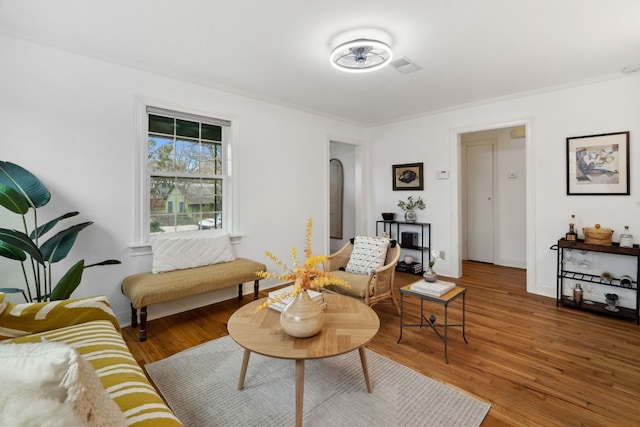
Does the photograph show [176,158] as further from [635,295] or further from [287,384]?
[635,295]

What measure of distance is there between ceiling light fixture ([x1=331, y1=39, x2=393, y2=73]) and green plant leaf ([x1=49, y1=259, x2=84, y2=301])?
8.94ft

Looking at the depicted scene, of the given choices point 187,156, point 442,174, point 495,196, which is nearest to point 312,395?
point 187,156

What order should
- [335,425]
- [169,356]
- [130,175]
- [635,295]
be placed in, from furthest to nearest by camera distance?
[635,295]
[130,175]
[169,356]
[335,425]

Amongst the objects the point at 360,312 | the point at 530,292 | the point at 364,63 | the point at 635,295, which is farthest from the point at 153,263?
the point at 635,295

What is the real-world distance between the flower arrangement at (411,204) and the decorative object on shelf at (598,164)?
188 centimetres

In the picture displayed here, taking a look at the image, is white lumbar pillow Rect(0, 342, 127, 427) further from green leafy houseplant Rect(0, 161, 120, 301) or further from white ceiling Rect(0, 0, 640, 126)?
white ceiling Rect(0, 0, 640, 126)

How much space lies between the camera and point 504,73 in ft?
10.7

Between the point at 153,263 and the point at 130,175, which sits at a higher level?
the point at 130,175

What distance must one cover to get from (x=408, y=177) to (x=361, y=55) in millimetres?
2784

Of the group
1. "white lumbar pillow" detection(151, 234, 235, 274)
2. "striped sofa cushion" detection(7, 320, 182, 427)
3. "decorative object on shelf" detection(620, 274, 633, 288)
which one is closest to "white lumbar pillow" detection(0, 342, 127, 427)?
"striped sofa cushion" detection(7, 320, 182, 427)

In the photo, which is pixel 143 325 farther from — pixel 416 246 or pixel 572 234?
pixel 572 234

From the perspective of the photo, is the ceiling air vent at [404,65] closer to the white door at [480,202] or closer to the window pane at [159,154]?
the window pane at [159,154]

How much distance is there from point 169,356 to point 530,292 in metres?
4.22

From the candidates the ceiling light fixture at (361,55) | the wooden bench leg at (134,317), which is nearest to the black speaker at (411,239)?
the ceiling light fixture at (361,55)
